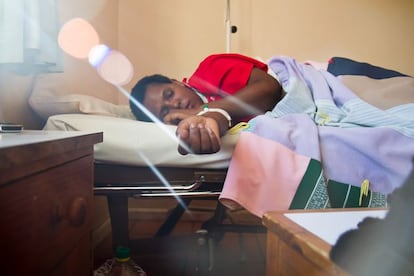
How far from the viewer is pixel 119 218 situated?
A: 83 cm

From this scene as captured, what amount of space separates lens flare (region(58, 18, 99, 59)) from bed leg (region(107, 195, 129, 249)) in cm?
54

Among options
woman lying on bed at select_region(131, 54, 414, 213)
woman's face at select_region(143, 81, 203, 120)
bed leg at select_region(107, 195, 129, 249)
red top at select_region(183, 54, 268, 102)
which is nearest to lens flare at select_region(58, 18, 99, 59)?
woman's face at select_region(143, 81, 203, 120)

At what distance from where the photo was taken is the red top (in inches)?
40.7

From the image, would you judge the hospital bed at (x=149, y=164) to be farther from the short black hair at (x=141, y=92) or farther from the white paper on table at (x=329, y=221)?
the short black hair at (x=141, y=92)

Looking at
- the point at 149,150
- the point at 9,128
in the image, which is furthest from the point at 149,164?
the point at 9,128

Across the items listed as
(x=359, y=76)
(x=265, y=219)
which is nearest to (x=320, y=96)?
(x=359, y=76)

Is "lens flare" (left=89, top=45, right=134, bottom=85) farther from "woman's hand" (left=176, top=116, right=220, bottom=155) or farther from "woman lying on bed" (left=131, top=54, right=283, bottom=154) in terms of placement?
"woman's hand" (left=176, top=116, right=220, bottom=155)

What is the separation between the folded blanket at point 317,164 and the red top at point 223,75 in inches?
12.9

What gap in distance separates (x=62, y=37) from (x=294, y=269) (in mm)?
1021

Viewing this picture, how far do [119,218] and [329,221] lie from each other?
55 cm

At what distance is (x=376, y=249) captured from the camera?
27 cm

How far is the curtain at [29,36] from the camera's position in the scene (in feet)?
2.28

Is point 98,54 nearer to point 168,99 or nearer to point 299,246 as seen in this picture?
point 168,99

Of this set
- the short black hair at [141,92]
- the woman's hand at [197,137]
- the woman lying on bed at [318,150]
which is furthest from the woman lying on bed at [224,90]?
the woman's hand at [197,137]
